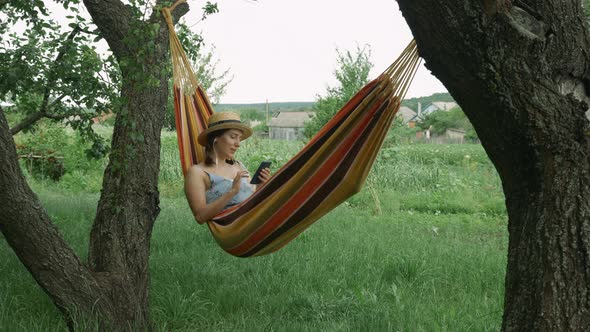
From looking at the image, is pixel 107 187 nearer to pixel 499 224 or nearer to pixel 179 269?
pixel 179 269

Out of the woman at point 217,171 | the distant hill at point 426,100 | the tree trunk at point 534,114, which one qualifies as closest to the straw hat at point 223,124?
the woman at point 217,171

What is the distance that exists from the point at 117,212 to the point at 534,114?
1.62 metres

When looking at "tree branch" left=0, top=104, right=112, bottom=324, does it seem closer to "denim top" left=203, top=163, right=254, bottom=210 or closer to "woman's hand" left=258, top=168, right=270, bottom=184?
"denim top" left=203, top=163, right=254, bottom=210

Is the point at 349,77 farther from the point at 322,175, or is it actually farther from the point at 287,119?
the point at 287,119

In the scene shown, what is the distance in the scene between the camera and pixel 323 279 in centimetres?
312

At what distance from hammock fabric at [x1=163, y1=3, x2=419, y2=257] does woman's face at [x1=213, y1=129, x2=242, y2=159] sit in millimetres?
388

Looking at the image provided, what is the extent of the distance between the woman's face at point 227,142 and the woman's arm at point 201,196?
14 centimetres

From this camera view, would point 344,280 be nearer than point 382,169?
Yes

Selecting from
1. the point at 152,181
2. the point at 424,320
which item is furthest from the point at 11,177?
the point at 424,320

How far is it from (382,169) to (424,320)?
216 inches

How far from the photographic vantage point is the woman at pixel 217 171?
8.39 ft

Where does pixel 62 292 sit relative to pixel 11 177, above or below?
below

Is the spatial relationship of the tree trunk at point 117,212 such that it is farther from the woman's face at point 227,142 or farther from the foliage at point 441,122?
Answer: the foliage at point 441,122

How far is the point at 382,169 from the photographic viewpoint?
7922mm
